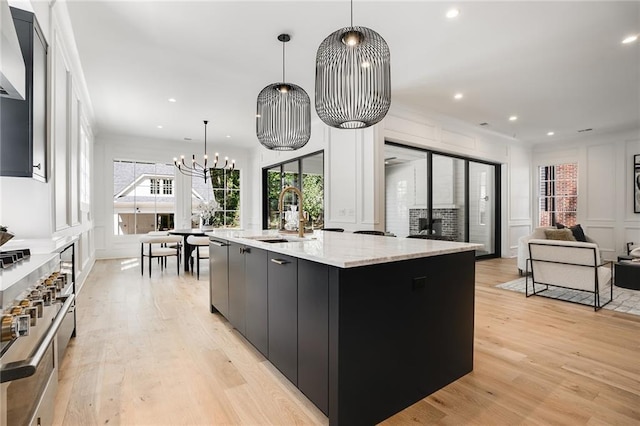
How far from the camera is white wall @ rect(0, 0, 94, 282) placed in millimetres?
2475

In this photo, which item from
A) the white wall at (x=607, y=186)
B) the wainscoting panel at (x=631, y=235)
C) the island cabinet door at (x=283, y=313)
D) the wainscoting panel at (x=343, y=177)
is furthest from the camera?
the white wall at (x=607, y=186)

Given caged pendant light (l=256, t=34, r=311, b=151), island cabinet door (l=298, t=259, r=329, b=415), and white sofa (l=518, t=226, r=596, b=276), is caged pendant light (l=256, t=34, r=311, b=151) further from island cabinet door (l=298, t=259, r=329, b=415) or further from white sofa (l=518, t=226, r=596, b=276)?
white sofa (l=518, t=226, r=596, b=276)

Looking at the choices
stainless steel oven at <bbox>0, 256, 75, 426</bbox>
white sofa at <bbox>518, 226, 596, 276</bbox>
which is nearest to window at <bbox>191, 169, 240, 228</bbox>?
white sofa at <bbox>518, 226, 596, 276</bbox>

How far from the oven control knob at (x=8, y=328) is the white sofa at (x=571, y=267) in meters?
4.54

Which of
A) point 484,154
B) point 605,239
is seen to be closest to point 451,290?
point 484,154

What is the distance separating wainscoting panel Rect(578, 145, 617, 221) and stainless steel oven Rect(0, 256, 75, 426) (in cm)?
909

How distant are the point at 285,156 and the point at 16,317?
6387 mm

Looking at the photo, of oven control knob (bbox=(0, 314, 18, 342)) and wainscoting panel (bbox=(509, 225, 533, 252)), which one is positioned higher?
oven control knob (bbox=(0, 314, 18, 342))

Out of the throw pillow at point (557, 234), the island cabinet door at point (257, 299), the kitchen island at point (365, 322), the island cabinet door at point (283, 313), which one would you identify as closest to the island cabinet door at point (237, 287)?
the island cabinet door at point (257, 299)

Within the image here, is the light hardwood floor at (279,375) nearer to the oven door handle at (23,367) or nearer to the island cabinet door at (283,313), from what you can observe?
the island cabinet door at (283,313)

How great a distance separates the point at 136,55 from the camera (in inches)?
139

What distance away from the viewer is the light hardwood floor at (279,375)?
1690 mm

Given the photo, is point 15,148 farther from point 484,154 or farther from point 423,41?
point 484,154

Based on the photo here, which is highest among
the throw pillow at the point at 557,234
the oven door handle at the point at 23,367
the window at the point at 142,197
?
the window at the point at 142,197
